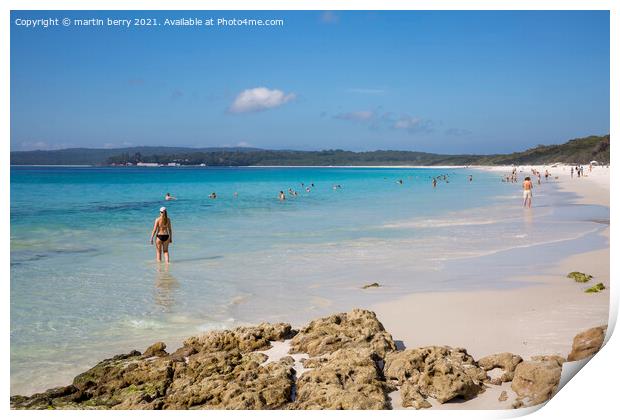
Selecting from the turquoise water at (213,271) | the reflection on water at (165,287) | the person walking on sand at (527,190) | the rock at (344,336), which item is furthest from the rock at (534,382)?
the person walking on sand at (527,190)

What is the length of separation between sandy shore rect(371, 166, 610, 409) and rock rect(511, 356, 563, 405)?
0.11m

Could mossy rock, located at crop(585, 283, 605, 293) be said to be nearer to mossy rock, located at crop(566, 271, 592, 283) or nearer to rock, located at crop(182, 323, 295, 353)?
mossy rock, located at crop(566, 271, 592, 283)

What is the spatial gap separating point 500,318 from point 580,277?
2291 mm

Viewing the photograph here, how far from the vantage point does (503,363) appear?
193 inches

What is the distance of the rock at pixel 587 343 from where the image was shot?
5191mm

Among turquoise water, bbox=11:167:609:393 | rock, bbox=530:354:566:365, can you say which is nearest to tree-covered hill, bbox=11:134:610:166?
turquoise water, bbox=11:167:609:393

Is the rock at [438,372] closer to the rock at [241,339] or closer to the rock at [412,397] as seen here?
the rock at [412,397]

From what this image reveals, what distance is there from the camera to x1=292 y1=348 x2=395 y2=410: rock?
177 inches

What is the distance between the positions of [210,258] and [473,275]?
17.5ft
